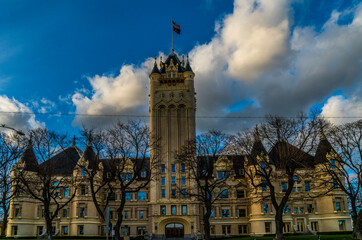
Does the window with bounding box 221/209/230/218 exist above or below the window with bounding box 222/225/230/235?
above

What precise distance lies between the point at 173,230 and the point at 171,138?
57.8 feet

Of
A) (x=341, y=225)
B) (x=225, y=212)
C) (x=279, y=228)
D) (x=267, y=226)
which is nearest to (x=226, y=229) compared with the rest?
(x=225, y=212)

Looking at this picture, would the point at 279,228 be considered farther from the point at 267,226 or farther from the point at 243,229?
the point at 243,229

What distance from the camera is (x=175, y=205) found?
216 ft

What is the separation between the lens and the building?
208 ft

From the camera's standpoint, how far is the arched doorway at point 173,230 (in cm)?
6494

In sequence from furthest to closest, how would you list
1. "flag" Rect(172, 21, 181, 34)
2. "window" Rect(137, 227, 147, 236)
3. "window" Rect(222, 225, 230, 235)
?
"flag" Rect(172, 21, 181, 34) → "window" Rect(137, 227, 147, 236) → "window" Rect(222, 225, 230, 235)

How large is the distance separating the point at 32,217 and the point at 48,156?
24984 mm

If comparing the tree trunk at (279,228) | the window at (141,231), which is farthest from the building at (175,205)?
the tree trunk at (279,228)

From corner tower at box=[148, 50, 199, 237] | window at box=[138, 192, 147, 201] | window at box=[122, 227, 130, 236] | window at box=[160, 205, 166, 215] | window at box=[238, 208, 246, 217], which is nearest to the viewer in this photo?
corner tower at box=[148, 50, 199, 237]

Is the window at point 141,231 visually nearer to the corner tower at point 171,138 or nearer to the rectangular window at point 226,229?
the corner tower at point 171,138

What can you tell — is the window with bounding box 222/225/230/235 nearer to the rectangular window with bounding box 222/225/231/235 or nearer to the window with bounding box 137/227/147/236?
the rectangular window with bounding box 222/225/231/235

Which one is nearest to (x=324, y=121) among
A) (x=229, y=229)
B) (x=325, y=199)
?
(x=325, y=199)

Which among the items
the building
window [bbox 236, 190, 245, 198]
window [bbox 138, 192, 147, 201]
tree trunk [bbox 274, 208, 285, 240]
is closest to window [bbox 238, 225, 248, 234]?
the building
